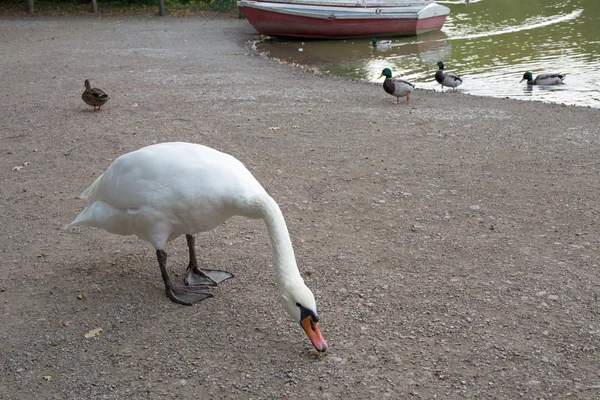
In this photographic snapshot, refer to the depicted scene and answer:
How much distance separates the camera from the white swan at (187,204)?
394 cm

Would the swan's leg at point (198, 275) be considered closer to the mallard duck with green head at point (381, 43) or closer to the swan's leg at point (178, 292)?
the swan's leg at point (178, 292)

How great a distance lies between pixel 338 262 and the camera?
17.1 ft

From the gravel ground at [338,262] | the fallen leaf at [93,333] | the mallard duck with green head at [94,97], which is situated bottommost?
the fallen leaf at [93,333]

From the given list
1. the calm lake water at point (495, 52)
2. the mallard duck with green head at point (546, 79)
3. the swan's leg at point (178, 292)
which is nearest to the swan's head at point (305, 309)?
the swan's leg at point (178, 292)

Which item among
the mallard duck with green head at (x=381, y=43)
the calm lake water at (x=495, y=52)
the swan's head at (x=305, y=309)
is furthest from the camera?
the mallard duck with green head at (x=381, y=43)

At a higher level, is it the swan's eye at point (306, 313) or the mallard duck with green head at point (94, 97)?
the mallard duck with green head at point (94, 97)

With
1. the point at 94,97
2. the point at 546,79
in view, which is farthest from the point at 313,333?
the point at 546,79

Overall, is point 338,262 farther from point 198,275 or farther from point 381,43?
point 381,43

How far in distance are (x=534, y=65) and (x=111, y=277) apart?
1334cm

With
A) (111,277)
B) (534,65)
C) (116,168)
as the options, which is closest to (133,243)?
(111,277)

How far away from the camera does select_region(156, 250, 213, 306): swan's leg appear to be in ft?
15.2

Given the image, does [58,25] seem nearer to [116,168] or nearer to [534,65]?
[534,65]

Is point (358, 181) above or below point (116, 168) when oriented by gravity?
below

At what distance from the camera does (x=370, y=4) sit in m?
21.2
